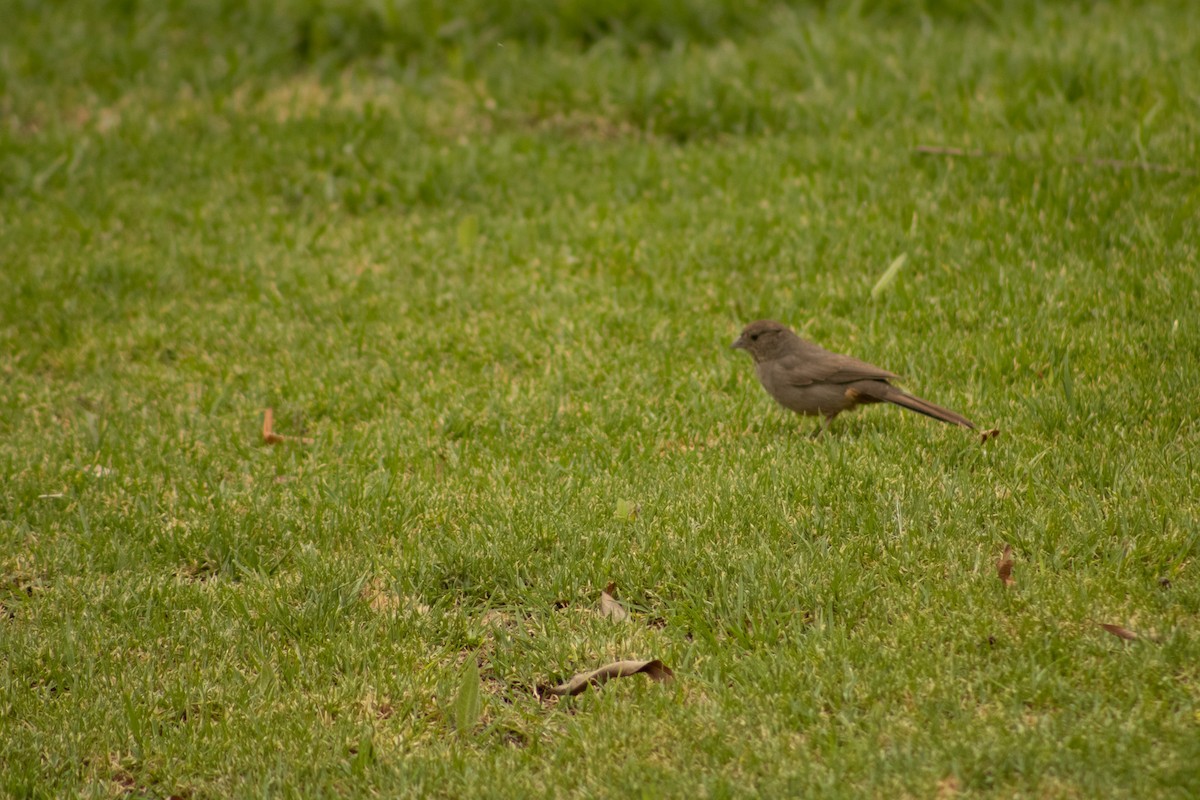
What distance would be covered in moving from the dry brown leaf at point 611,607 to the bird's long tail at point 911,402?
5.43ft

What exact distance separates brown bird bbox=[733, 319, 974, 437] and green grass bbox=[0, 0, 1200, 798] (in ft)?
Result: 0.65

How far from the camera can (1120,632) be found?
4.37m

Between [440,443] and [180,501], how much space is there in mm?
1259

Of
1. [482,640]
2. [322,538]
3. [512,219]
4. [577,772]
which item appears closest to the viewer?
[577,772]

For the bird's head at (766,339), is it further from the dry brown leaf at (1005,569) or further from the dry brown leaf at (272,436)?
the dry brown leaf at (272,436)

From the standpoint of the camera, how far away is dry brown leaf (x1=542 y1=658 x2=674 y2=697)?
14.9ft

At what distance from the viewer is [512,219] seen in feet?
29.9

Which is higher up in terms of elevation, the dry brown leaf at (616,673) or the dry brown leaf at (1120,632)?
the dry brown leaf at (1120,632)

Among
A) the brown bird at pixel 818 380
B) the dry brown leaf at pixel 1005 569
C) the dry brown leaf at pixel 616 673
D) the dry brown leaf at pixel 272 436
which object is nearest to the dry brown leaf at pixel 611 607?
the dry brown leaf at pixel 616 673

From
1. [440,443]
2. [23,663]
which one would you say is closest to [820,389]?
[440,443]

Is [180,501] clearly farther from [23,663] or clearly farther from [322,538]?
[23,663]

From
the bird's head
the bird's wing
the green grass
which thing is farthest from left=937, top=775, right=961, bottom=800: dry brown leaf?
the bird's head

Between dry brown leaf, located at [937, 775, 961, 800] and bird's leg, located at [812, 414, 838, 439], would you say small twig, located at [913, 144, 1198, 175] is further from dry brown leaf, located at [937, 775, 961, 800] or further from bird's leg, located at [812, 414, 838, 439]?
dry brown leaf, located at [937, 775, 961, 800]

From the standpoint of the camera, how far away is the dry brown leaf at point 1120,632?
14.2 ft
